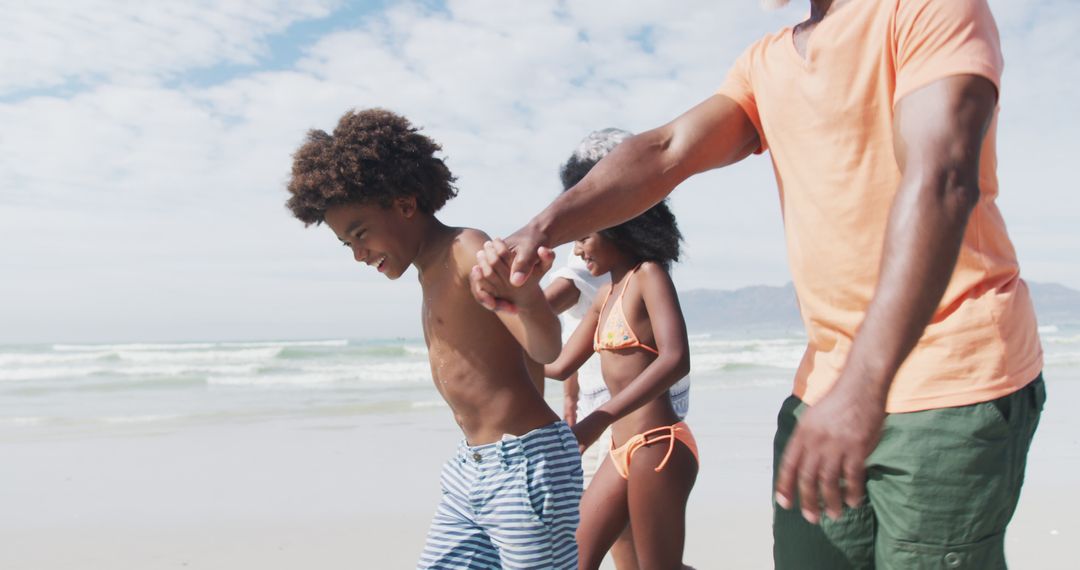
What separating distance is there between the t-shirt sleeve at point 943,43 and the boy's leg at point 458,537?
1.71 meters

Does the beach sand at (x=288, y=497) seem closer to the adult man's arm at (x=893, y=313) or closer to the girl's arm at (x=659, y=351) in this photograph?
the girl's arm at (x=659, y=351)

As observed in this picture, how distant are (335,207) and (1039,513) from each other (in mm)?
5052

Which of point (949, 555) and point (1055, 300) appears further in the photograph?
point (1055, 300)

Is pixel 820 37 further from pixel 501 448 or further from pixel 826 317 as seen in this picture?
pixel 501 448

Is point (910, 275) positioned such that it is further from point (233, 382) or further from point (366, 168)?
point (233, 382)

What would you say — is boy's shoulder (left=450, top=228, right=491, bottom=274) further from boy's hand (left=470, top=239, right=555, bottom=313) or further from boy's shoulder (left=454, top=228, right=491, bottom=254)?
boy's hand (left=470, top=239, right=555, bottom=313)

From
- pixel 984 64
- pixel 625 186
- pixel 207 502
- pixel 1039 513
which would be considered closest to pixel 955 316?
pixel 984 64

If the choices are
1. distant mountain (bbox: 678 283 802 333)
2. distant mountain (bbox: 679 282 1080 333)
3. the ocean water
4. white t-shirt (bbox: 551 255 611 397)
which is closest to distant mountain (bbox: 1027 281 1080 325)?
distant mountain (bbox: 679 282 1080 333)

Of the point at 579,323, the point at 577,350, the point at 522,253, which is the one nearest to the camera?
the point at 522,253

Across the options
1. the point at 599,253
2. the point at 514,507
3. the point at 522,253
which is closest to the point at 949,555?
the point at 522,253

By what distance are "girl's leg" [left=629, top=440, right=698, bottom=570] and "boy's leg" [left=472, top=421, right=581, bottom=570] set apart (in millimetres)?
335

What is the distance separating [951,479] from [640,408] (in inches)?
63.1

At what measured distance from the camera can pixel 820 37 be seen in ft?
5.40

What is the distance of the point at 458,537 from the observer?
2689mm
